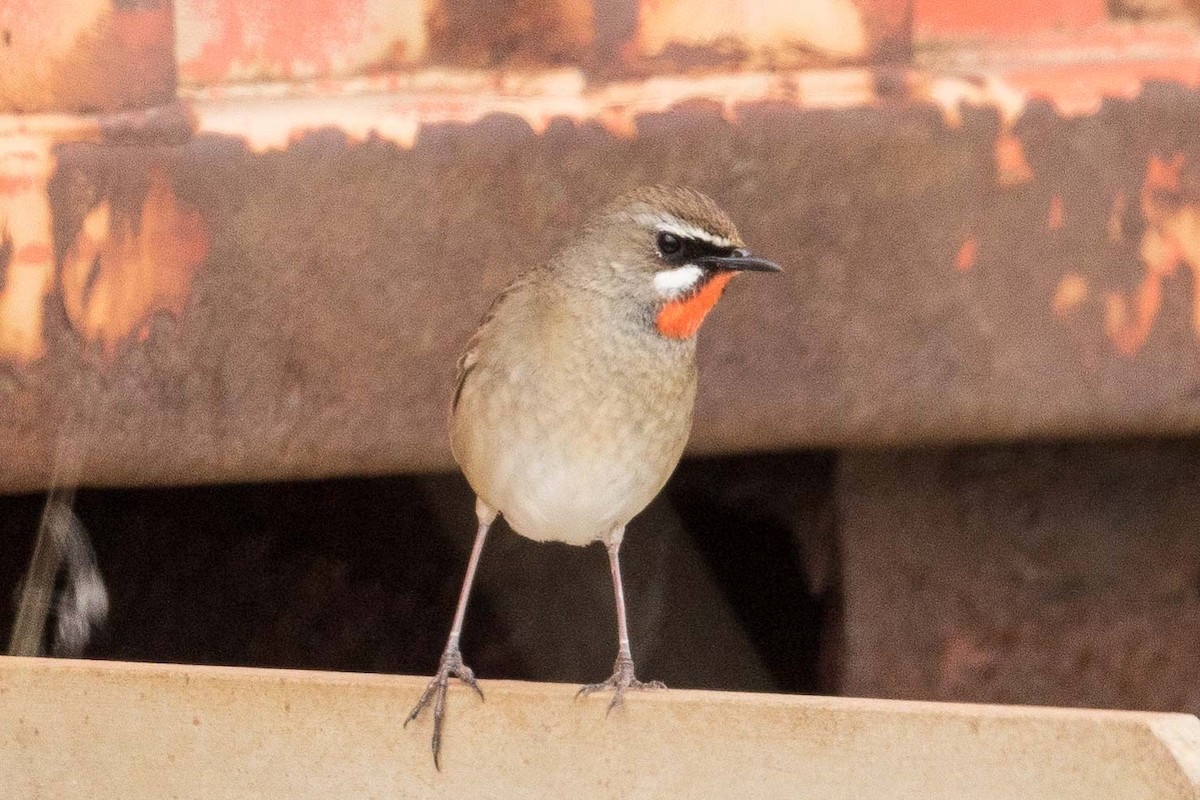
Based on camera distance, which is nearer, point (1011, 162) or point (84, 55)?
point (84, 55)

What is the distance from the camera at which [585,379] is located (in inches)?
119

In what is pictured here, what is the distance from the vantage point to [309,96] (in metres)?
2.85

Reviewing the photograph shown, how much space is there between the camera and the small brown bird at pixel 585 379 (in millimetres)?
2945

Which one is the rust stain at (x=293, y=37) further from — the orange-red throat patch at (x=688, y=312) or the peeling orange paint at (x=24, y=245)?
the orange-red throat patch at (x=688, y=312)

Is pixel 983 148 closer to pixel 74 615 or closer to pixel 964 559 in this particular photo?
pixel 964 559

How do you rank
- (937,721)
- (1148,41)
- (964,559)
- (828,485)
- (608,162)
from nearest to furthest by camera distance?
(937,721)
(608,162)
(1148,41)
(964,559)
(828,485)

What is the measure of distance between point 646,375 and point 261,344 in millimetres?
699

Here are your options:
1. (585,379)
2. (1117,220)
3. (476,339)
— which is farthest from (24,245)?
(1117,220)

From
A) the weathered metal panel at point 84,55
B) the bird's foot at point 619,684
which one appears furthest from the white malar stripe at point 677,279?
the weathered metal panel at point 84,55

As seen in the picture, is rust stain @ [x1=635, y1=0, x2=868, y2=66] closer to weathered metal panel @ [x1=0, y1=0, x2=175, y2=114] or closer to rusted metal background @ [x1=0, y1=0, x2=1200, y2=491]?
rusted metal background @ [x1=0, y1=0, x2=1200, y2=491]

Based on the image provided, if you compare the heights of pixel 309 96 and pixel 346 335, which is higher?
pixel 309 96

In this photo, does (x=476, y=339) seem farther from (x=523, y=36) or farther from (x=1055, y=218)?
(x=1055, y=218)

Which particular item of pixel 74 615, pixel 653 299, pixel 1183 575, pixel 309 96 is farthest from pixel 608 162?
pixel 74 615

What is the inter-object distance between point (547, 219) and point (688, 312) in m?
0.33
